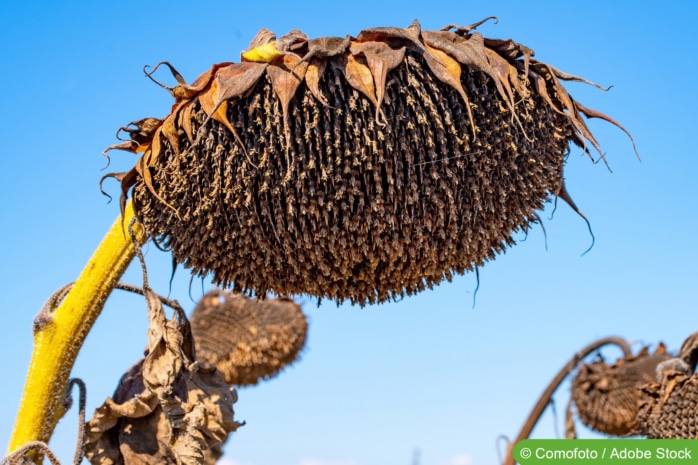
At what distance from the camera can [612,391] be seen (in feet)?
21.3

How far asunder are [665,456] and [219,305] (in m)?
4.79

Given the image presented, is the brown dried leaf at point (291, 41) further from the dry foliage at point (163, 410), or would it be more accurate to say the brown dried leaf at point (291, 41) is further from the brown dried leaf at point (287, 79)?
the dry foliage at point (163, 410)

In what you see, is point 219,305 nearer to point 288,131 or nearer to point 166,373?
Answer: point 166,373

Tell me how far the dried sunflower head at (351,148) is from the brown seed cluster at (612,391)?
4274 millimetres

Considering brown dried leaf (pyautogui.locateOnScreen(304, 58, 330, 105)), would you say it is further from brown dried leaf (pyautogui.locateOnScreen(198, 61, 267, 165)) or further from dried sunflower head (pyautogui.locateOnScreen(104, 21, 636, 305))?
brown dried leaf (pyautogui.locateOnScreen(198, 61, 267, 165))

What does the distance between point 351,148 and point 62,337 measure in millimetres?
1374

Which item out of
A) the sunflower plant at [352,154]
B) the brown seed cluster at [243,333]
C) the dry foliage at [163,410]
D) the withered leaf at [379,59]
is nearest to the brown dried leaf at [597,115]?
the sunflower plant at [352,154]

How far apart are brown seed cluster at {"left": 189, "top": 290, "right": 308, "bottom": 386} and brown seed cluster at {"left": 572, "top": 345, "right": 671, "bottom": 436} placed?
2.55 metres

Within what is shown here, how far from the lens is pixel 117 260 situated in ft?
9.82

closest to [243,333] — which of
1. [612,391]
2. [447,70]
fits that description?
[612,391]

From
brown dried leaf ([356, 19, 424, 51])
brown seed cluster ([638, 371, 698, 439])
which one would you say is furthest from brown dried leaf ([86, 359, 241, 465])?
brown seed cluster ([638, 371, 698, 439])

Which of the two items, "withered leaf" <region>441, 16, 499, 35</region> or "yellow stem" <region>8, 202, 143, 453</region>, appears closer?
"withered leaf" <region>441, 16, 499, 35</region>

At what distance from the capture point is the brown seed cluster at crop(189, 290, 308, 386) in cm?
746

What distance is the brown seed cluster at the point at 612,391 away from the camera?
6359 millimetres
